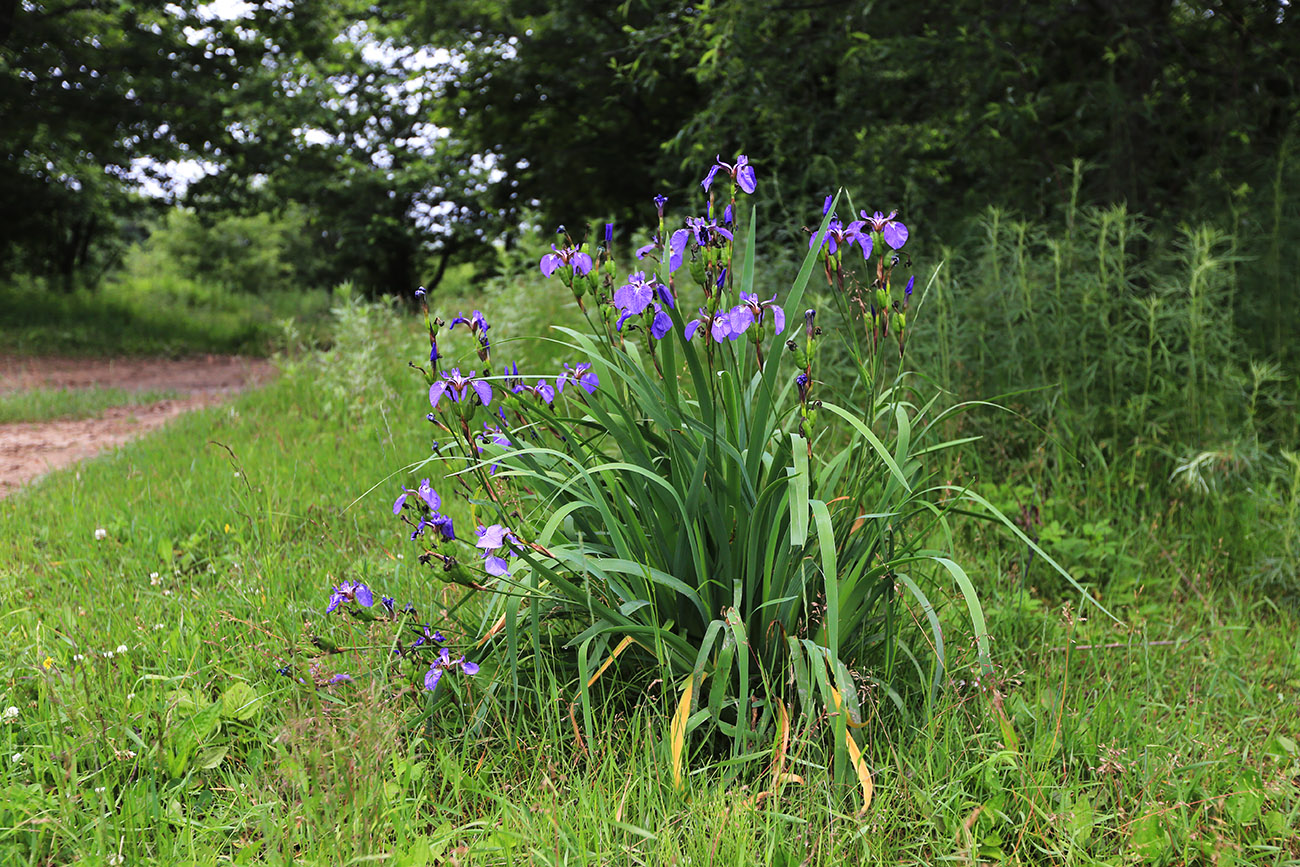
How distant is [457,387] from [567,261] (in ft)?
1.29

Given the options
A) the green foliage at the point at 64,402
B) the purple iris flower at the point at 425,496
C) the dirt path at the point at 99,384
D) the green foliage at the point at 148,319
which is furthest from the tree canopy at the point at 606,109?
the green foliage at the point at 64,402

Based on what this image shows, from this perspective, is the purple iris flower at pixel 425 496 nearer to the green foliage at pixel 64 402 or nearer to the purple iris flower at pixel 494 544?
the purple iris flower at pixel 494 544

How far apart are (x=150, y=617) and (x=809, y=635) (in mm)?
1981

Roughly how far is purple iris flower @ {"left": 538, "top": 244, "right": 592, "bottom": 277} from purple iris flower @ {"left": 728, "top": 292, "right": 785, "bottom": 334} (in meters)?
0.38

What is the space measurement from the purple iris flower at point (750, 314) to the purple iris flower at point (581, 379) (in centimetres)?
47

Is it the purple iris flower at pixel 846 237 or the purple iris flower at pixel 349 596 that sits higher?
the purple iris flower at pixel 846 237

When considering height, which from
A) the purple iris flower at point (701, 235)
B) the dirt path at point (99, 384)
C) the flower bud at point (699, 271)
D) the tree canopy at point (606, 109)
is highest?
the tree canopy at point (606, 109)

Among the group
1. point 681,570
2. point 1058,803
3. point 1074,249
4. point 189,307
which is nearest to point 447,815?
point 681,570

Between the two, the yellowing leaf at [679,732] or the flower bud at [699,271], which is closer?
the yellowing leaf at [679,732]

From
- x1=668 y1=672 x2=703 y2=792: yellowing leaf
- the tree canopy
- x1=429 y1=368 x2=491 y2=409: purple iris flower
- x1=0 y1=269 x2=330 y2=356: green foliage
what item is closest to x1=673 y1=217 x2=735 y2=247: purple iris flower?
x1=429 y1=368 x2=491 y2=409: purple iris flower

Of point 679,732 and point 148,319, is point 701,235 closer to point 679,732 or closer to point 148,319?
point 679,732

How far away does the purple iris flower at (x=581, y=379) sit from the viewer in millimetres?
2082

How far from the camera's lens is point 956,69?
487 cm

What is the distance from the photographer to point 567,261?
191 cm
